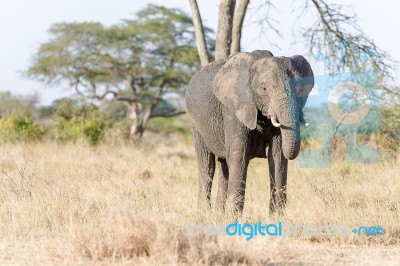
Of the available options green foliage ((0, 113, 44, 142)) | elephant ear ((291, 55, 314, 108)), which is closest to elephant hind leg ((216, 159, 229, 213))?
elephant ear ((291, 55, 314, 108))

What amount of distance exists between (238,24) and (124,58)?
20054mm

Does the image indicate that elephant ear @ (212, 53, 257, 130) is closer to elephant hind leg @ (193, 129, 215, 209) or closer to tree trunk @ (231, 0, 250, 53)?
elephant hind leg @ (193, 129, 215, 209)

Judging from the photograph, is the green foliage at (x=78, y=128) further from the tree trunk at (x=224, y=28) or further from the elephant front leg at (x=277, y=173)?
the elephant front leg at (x=277, y=173)

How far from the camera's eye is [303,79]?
795 centimetres

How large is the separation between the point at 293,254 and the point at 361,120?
35.9ft

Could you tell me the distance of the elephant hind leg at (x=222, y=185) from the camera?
862cm

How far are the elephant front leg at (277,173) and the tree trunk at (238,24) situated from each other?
771 cm

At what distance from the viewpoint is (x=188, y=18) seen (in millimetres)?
36125

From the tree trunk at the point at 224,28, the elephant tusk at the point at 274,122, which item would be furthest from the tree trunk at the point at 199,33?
the elephant tusk at the point at 274,122

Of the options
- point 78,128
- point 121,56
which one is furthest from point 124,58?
point 78,128

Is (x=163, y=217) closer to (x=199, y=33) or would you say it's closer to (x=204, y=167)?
(x=204, y=167)

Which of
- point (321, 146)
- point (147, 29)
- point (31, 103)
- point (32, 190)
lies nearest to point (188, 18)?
point (147, 29)

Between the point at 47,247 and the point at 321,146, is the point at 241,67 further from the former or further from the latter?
the point at 321,146

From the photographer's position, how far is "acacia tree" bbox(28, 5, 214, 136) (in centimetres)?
3488
